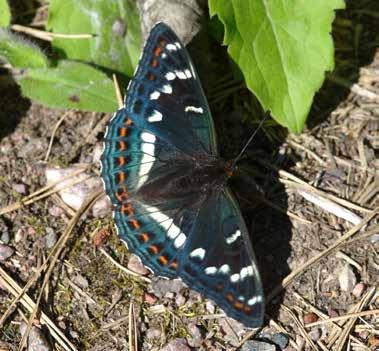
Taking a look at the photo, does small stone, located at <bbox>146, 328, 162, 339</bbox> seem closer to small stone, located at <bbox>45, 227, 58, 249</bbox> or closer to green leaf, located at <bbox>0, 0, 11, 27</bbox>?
small stone, located at <bbox>45, 227, 58, 249</bbox>

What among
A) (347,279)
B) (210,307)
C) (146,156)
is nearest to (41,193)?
(146,156)

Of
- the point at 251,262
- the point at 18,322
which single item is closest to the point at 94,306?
the point at 18,322

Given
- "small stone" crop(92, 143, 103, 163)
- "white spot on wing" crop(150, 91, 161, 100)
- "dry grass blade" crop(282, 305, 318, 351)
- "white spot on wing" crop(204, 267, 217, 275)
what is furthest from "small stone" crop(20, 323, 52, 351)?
"white spot on wing" crop(150, 91, 161, 100)

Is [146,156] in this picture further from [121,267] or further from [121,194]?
[121,267]

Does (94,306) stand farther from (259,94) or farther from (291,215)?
(259,94)

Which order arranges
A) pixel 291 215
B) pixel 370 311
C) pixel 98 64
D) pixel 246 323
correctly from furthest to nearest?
pixel 98 64
pixel 291 215
pixel 370 311
pixel 246 323

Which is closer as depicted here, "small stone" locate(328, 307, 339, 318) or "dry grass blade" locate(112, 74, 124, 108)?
"small stone" locate(328, 307, 339, 318)

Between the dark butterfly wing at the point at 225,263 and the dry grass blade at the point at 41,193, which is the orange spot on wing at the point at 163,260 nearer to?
the dark butterfly wing at the point at 225,263
